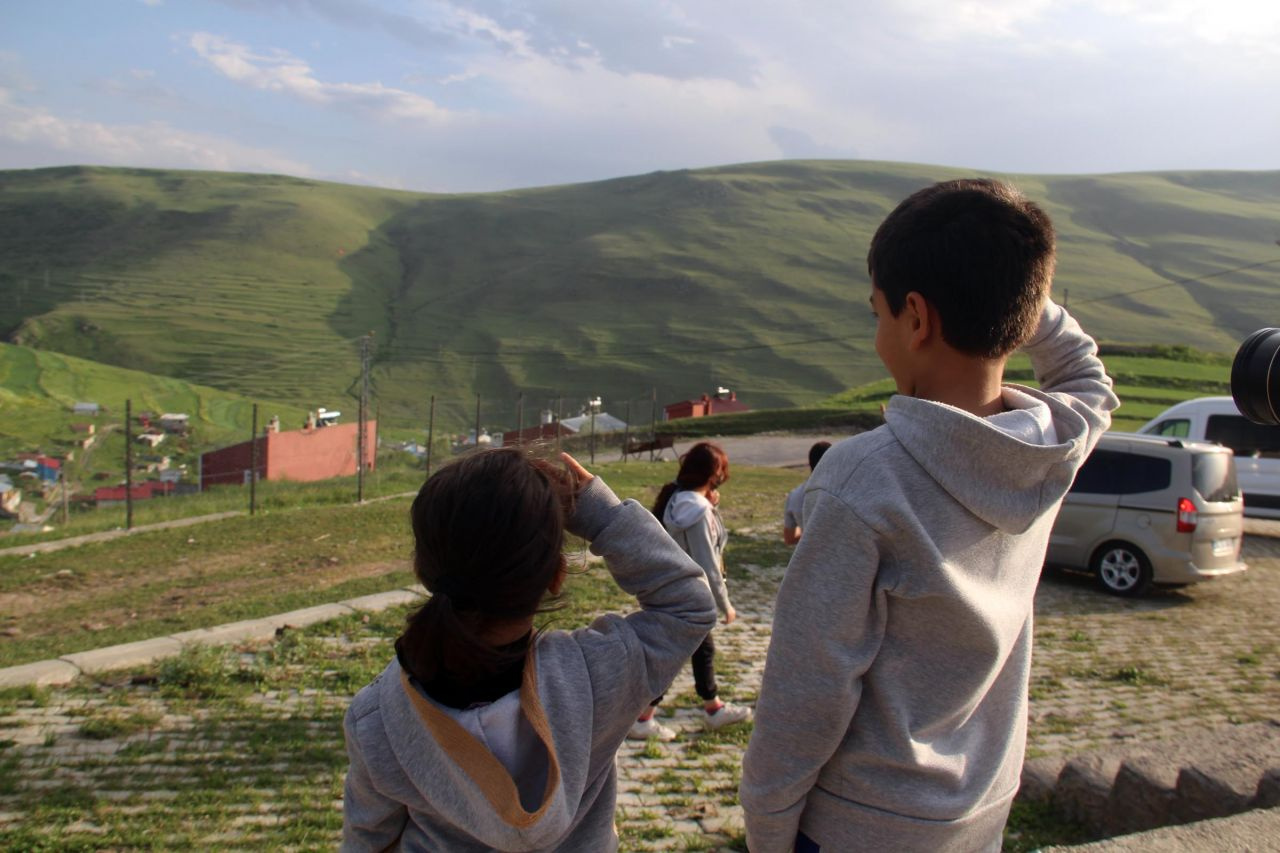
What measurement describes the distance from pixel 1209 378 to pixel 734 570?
3460 centimetres

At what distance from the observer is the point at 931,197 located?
1829 millimetres

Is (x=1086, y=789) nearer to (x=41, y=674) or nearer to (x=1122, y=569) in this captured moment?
(x=41, y=674)

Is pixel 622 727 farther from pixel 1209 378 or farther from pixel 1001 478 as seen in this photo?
pixel 1209 378

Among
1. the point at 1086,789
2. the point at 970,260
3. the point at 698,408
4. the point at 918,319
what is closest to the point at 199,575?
the point at 1086,789

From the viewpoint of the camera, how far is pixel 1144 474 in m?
10.6

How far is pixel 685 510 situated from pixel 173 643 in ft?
12.9

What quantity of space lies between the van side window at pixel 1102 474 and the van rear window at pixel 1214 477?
0.73 meters

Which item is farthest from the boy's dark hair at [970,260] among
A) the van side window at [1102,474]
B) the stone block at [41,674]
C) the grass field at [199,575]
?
the van side window at [1102,474]

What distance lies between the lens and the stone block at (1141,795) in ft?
13.2

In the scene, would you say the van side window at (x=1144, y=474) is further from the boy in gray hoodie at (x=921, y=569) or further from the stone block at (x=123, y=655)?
the boy in gray hoodie at (x=921, y=569)

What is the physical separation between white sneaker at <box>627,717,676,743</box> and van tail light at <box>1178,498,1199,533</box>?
23.4 feet

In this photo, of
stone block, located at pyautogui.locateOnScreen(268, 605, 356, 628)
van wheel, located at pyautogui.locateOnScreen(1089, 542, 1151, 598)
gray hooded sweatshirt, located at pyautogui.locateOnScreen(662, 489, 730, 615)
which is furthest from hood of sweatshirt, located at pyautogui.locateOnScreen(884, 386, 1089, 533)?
van wheel, located at pyautogui.locateOnScreen(1089, 542, 1151, 598)

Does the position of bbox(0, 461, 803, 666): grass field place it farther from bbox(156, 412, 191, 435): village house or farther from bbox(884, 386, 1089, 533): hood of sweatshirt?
bbox(156, 412, 191, 435): village house

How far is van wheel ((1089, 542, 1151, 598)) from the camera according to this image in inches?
414
